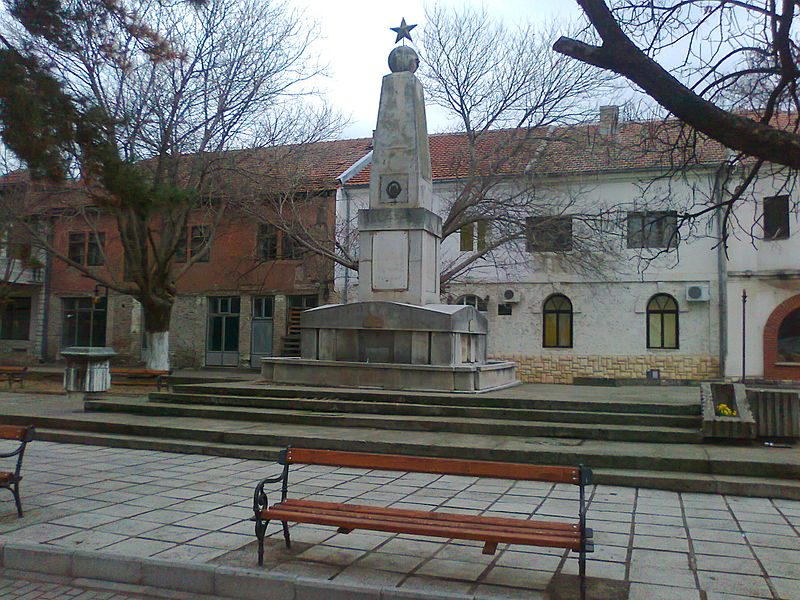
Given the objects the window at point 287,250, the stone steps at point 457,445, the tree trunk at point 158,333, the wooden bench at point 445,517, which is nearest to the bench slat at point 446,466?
the wooden bench at point 445,517

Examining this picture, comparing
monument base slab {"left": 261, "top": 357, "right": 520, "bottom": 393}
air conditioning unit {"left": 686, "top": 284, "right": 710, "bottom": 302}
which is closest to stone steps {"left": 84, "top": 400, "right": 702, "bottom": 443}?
monument base slab {"left": 261, "top": 357, "right": 520, "bottom": 393}

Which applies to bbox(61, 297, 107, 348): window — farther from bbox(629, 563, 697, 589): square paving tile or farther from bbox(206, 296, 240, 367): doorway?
bbox(629, 563, 697, 589): square paving tile

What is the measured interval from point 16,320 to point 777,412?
35.4 m

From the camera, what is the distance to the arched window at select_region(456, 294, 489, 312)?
26922mm

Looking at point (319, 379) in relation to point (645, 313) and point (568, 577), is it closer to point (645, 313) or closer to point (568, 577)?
point (568, 577)

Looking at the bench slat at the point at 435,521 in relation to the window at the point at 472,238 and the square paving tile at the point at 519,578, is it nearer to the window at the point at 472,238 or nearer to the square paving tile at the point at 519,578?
the square paving tile at the point at 519,578

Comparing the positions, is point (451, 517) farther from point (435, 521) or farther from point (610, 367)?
point (610, 367)

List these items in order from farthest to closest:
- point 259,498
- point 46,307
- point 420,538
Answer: point 46,307 < point 420,538 < point 259,498

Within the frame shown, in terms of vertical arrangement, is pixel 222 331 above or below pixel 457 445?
above

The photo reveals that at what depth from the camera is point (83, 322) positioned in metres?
33.9

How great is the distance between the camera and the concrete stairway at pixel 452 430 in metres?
8.07

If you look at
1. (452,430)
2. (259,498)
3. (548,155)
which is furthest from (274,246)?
(259,498)

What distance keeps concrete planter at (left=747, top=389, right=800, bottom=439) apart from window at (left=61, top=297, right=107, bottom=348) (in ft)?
96.6

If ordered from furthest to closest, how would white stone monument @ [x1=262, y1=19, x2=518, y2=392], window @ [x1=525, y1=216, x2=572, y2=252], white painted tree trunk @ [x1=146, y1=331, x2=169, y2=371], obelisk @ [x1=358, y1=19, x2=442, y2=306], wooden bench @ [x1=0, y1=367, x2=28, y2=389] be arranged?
white painted tree trunk @ [x1=146, y1=331, x2=169, y2=371]
window @ [x1=525, y1=216, x2=572, y2=252]
wooden bench @ [x1=0, y1=367, x2=28, y2=389]
obelisk @ [x1=358, y1=19, x2=442, y2=306]
white stone monument @ [x1=262, y1=19, x2=518, y2=392]
